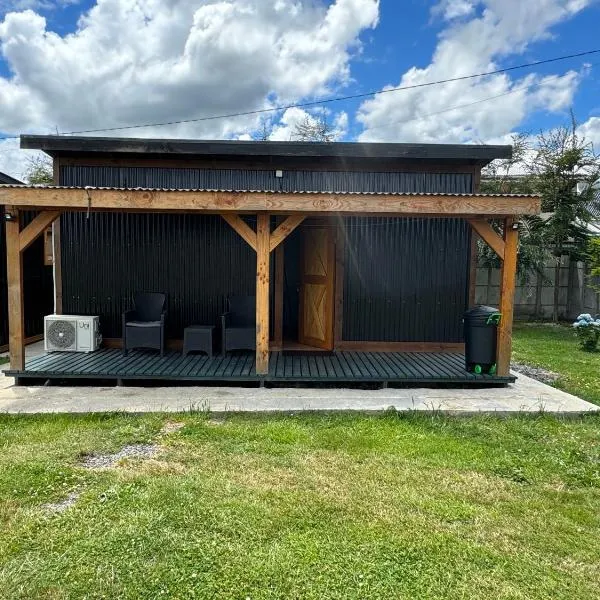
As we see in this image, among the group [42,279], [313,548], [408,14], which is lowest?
[313,548]

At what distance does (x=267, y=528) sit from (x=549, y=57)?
1194cm

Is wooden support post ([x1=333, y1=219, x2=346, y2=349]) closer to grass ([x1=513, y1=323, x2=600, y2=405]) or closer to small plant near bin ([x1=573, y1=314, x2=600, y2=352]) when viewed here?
Answer: grass ([x1=513, y1=323, x2=600, y2=405])

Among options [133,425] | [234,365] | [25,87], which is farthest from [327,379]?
[25,87]

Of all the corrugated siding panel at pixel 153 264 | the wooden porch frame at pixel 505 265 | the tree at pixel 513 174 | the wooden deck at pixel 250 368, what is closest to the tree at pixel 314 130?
the tree at pixel 513 174

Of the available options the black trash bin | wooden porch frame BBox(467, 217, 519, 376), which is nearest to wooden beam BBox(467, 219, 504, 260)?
wooden porch frame BBox(467, 217, 519, 376)

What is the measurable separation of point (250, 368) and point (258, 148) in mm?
2925

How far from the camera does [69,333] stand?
19.8 ft

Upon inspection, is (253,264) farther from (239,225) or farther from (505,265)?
(505,265)

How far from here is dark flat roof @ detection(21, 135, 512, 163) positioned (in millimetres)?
5859

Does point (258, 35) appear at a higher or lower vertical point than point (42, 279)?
higher

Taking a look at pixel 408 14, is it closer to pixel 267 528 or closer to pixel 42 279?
pixel 42 279

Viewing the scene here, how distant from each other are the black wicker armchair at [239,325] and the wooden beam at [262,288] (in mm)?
784

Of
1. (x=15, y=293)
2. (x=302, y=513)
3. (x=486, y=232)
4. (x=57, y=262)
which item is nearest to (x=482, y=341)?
(x=486, y=232)

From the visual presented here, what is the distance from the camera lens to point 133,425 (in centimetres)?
380
